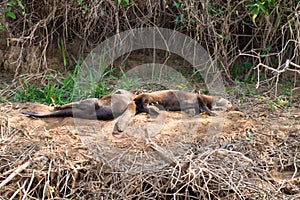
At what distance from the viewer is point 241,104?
16.0 feet

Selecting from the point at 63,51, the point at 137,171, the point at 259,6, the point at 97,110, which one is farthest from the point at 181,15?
the point at 137,171

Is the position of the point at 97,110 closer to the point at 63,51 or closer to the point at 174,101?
the point at 174,101

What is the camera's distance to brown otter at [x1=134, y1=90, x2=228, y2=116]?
14.7ft

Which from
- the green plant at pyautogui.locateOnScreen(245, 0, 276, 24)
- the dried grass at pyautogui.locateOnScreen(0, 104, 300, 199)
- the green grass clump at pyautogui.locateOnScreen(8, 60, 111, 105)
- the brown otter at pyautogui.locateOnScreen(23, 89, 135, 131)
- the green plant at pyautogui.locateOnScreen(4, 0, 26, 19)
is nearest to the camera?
the dried grass at pyautogui.locateOnScreen(0, 104, 300, 199)

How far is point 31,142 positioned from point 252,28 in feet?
10.8

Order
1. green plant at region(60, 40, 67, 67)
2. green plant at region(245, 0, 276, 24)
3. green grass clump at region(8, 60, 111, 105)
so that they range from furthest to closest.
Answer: green plant at region(60, 40, 67, 67)
green plant at region(245, 0, 276, 24)
green grass clump at region(8, 60, 111, 105)

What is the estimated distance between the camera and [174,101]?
4.55 meters

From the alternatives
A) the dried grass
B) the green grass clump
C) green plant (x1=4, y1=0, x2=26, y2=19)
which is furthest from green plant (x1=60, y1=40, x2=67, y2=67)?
the dried grass

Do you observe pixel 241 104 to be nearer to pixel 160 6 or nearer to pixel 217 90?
pixel 217 90

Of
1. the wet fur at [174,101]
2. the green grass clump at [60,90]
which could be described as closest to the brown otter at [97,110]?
the wet fur at [174,101]

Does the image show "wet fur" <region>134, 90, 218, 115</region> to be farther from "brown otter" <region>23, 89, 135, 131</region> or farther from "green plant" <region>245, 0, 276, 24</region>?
"green plant" <region>245, 0, 276, 24</region>

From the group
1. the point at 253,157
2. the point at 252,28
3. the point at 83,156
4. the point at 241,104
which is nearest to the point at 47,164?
the point at 83,156

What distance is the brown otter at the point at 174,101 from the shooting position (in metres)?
4.47

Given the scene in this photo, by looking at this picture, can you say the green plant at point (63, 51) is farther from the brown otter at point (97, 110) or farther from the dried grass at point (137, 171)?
the dried grass at point (137, 171)
